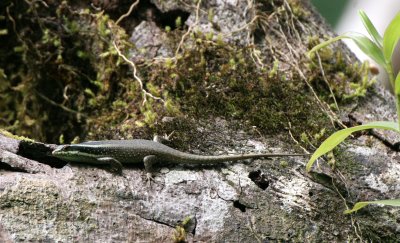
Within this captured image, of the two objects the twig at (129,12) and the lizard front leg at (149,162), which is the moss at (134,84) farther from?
the lizard front leg at (149,162)

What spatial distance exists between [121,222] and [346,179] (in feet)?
3.77

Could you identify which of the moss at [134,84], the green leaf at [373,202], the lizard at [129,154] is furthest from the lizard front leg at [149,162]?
the green leaf at [373,202]

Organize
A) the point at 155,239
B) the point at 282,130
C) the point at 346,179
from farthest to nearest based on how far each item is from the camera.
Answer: the point at 282,130 < the point at 346,179 < the point at 155,239

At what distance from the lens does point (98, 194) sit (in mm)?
2494

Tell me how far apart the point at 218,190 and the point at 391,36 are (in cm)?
103

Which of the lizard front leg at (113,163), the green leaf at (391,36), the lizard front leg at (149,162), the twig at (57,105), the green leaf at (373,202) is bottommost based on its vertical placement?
the twig at (57,105)

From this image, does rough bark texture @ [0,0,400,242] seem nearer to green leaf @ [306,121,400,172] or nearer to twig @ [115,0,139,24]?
green leaf @ [306,121,400,172]

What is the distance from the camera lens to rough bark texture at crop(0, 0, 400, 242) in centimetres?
239

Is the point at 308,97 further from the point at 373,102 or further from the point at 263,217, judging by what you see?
the point at 263,217

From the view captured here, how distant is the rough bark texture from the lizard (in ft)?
0.15

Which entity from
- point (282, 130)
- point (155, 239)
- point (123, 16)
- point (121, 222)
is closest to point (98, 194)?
point (121, 222)

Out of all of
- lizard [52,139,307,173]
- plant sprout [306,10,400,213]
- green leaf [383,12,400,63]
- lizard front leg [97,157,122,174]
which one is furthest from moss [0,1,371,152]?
green leaf [383,12,400,63]

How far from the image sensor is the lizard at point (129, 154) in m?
2.77

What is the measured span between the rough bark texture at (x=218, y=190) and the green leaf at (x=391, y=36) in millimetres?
688
